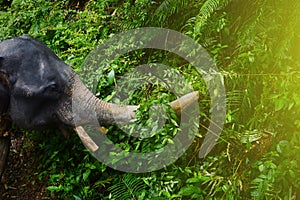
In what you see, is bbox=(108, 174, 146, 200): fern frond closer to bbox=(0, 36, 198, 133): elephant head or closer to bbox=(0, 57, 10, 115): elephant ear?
bbox=(0, 36, 198, 133): elephant head

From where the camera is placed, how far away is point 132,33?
410 cm

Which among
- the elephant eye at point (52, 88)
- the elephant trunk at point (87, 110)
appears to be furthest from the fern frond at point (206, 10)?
the elephant eye at point (52, 88)

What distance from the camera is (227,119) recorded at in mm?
3014

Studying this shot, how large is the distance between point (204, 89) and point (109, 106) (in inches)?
27.0

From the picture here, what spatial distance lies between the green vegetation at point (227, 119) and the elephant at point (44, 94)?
10.5 inches

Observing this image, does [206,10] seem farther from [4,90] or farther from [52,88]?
[4,90]

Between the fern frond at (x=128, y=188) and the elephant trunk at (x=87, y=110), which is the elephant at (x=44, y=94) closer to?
the elephant trunk at (x=87, y=110)

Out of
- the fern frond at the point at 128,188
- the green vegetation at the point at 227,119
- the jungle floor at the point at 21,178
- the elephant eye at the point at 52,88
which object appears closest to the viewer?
the green vegetation at the point at 227,119

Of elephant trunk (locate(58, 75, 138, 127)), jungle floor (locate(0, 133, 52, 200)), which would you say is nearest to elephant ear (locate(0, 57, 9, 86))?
elephant trunk (locate(58, 75, 138, 127))

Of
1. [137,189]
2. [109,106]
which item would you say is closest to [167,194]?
[137,189]

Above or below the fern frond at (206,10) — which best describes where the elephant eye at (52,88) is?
below

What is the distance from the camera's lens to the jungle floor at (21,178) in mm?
3848

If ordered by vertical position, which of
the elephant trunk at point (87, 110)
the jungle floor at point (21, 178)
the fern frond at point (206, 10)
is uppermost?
the fern frond at point (206, 10)

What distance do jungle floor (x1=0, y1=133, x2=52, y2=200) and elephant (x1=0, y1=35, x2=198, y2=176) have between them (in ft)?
2.63
